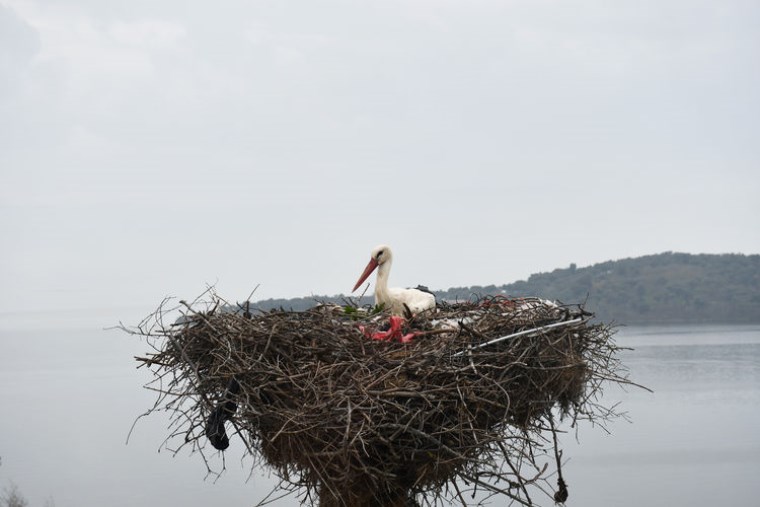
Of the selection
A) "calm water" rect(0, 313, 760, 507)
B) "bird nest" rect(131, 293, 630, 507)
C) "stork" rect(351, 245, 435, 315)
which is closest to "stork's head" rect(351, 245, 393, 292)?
"stork" rect(351, 245, 435, 315)

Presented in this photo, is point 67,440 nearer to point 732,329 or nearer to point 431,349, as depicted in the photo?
point 431,349

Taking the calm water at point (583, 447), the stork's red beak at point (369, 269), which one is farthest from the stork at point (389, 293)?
the calm water at point (583, 447)

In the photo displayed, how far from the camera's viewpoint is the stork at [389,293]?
22.1 feet

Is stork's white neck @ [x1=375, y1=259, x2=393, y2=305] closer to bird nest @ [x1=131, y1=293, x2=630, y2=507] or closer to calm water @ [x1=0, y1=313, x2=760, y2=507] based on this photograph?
bird nest @ [x1=131, y1=293, x2=630, y2=507]

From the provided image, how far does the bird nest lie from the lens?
5328mm

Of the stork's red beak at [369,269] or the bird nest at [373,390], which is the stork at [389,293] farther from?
the bird nest at [373,390]

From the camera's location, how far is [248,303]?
587 centimetres

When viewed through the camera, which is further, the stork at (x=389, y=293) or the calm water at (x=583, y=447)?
the calm water at (x=583, y=447)

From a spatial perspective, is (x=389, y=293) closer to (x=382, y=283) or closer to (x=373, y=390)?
(x=382, y=283)

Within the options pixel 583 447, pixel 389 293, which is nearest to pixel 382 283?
Answer: pixel 389 293

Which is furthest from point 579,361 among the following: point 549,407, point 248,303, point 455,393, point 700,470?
point 700,470

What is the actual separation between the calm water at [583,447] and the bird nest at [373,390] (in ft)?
74.1

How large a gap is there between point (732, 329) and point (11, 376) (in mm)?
71856

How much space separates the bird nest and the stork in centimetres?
58
